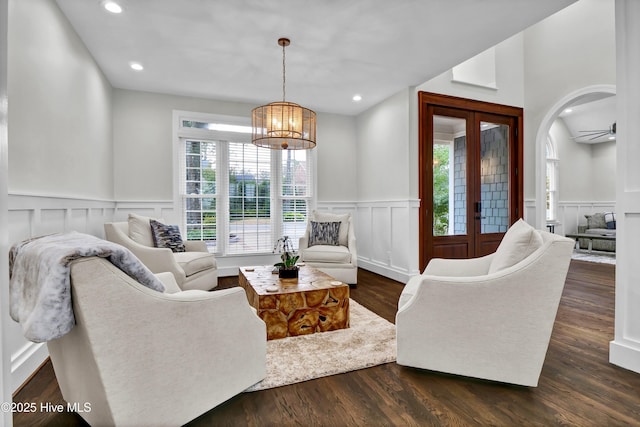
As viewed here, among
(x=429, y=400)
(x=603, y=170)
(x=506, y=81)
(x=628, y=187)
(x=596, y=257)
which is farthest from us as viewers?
(x=603, y=170)

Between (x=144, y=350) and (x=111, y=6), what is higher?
(x=111, y=6)

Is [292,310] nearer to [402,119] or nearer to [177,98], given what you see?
[402,119]

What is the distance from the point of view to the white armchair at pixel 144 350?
1.13m

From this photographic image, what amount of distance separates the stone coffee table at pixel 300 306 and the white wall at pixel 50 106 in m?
1.72

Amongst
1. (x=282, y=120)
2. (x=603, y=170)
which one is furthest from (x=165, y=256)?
(x=603, y=170)

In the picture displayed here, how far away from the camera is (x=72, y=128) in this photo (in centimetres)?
279

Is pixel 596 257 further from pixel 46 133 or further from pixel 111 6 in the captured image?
pixel 46 133

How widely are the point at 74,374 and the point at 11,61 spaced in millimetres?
1843

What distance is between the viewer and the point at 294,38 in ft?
9.81

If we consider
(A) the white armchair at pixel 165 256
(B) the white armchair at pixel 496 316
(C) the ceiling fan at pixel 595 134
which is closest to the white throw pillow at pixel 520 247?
(B) the white armchair at pixel 496 316

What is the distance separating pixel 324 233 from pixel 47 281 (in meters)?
3.55

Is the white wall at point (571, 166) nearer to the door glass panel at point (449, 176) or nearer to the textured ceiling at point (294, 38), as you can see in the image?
the door glass panel at point (449, 176)

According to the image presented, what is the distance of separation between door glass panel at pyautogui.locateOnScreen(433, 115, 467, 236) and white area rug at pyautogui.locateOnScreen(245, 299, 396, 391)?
91.6 inches

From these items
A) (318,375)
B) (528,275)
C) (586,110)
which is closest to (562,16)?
(586,110)
